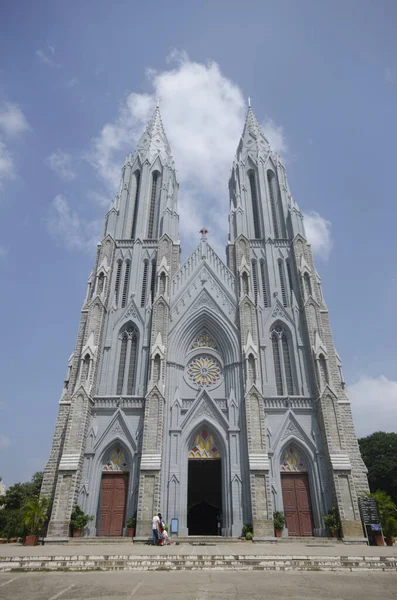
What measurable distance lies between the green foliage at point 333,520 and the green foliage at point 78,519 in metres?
11.1

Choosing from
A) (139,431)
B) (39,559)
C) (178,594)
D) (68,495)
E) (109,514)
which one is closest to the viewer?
(178,594)

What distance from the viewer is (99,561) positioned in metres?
8.60

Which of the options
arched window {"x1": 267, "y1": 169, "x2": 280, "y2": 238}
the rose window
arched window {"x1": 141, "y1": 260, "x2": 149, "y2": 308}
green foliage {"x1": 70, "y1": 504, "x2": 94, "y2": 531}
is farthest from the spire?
green foliage {"x1": 70, "y1": 504, "x2": 94, "y2": 531}

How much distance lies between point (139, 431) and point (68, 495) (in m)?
4.36

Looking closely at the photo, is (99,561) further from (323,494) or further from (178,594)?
(323,494)

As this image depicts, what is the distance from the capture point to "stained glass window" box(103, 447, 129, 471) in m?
19.8

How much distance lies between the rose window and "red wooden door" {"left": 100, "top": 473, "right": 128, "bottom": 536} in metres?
6.40

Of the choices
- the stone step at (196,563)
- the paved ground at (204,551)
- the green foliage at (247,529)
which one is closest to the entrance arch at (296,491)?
the green foliage at (247,529)

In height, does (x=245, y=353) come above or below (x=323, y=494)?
above

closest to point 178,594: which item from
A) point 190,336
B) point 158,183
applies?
point 190,336

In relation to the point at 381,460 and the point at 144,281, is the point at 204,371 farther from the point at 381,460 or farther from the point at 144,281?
the point at 381,460

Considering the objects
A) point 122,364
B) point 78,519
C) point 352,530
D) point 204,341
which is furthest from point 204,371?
point 352,530

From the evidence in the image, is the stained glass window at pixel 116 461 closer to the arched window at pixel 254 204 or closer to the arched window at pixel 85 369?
the arched window at pixel 85 369

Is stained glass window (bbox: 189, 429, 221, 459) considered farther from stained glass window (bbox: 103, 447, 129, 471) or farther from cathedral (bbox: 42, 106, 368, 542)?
stained glass window (bbox: 103, 447, 129, 471)
